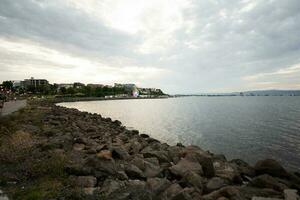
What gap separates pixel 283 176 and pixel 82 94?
604 feet

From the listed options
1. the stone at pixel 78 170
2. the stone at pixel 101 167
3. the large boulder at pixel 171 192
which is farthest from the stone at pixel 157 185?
the stone at pixel 78 170

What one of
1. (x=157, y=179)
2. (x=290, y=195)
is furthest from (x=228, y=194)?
(x=157, y=179)

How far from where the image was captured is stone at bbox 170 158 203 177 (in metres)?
11.8

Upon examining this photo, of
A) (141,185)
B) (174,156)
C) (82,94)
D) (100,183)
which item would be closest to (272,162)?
(174,156)

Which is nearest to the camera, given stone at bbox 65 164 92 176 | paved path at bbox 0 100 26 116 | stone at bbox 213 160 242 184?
stone at bbox 65 164 92 176

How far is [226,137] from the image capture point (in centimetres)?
2964

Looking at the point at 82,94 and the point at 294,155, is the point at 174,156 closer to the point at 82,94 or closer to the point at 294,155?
the point at 294,155

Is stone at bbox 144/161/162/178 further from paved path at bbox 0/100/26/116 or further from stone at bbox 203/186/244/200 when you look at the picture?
paved path at bbox 0/100/26/116

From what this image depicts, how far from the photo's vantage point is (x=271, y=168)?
507 inches

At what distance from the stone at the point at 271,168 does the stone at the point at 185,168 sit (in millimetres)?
3261

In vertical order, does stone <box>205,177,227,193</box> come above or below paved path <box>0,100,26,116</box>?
above

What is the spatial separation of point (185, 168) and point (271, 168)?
14.0 feet

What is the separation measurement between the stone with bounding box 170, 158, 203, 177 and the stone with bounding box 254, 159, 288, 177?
10.7ft

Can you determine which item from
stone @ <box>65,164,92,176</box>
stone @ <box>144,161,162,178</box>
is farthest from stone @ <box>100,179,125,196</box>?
stone @ <box>144,161,162,178</box>
